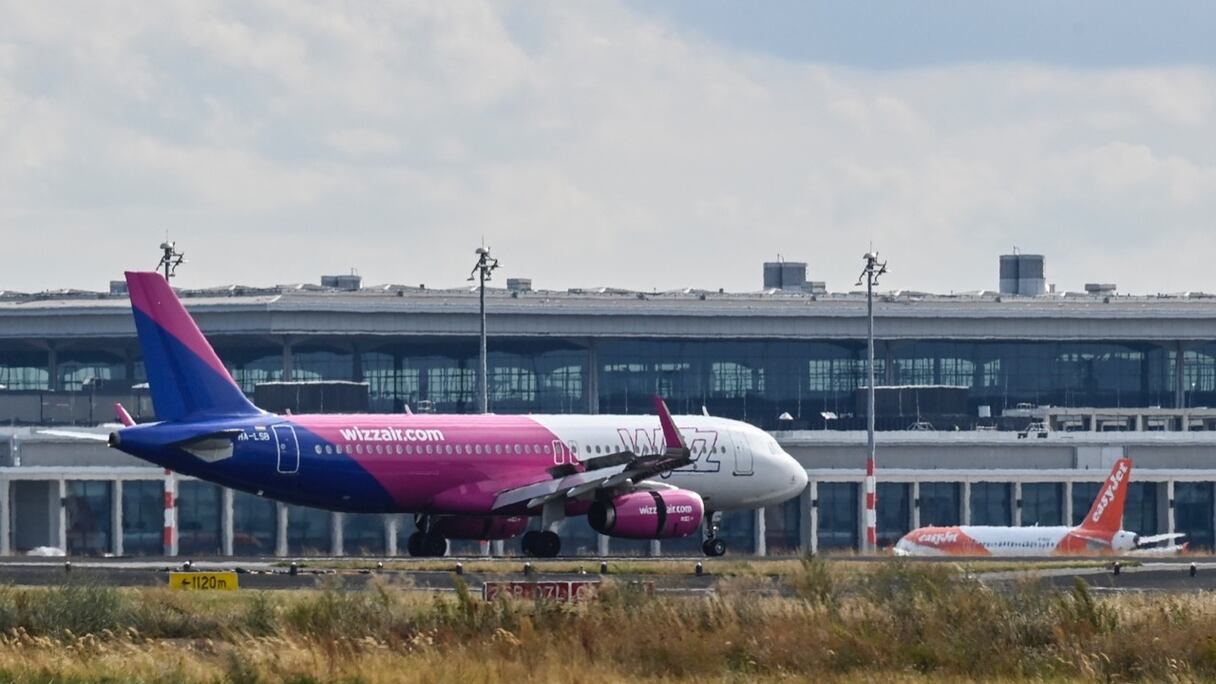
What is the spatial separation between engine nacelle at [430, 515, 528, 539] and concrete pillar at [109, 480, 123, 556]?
81.0 ft

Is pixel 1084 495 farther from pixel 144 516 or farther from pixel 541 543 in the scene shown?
pixel 541 543

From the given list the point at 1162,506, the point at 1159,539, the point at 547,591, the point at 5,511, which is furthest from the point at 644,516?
the point at 1162,506

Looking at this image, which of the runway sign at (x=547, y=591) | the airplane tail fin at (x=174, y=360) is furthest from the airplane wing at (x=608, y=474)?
the runway sign at (x=547, y=591)

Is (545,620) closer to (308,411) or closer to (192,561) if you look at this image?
(192,561)

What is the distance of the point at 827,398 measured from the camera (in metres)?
128

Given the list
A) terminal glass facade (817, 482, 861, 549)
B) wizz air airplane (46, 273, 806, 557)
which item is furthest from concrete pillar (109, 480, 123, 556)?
terminal glass facade (817, 482, 861, 549)

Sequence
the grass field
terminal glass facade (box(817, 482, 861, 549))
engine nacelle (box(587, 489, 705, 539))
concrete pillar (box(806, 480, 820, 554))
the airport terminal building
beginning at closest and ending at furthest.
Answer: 1. the grass field
2. engine nacelle (box(587, 489, 705, 539))
3. concrete pillar (box(806, 480, 820, 554))
4. terminal glass facade (box(817, 482, 861, 549))
5. the airport terminal building

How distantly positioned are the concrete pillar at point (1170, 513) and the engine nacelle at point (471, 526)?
40.2 metres

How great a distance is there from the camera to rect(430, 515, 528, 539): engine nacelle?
64188 mm

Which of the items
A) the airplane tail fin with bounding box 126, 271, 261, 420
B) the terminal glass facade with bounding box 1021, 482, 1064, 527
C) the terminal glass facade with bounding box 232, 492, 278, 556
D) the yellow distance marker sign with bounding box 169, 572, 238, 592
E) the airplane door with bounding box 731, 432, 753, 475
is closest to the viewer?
the yellow distance marker sign with bounding box 169, 572, 238, 592

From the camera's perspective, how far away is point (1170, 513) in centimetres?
9569

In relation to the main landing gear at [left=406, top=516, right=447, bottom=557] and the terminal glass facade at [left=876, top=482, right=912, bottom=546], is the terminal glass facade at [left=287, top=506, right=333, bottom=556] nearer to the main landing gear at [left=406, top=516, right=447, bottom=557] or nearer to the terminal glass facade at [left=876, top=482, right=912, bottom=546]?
the terminal glass facade at [left=876, top=482, right=912, bottom=546]

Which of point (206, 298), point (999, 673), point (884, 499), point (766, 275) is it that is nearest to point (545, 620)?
point (999, 673)

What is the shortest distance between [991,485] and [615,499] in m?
36.9
